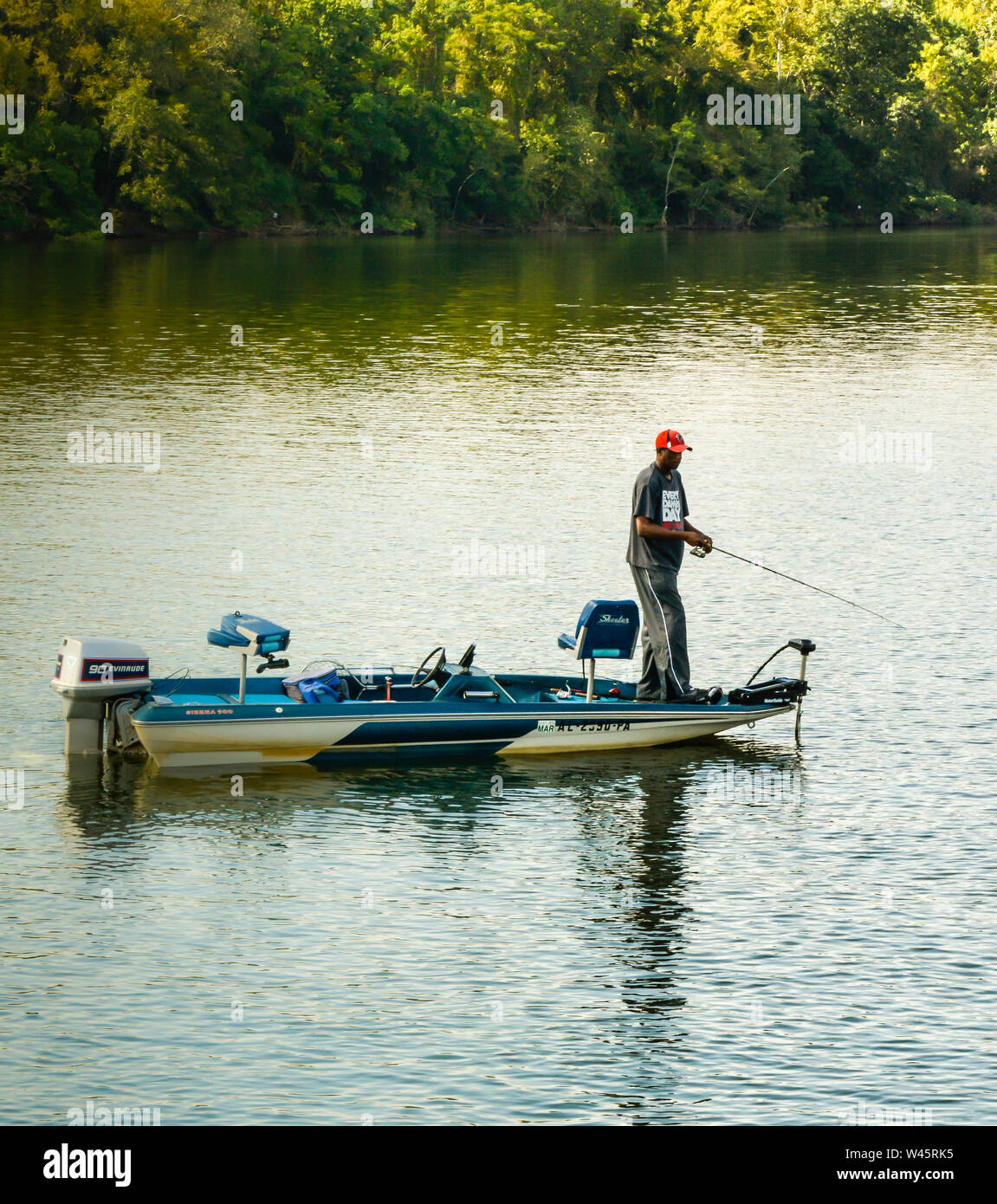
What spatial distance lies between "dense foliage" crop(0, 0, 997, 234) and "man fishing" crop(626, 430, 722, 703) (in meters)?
74.0

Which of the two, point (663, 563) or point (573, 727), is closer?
point (573, 727)

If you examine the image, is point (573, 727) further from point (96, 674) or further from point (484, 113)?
point (484, 113)

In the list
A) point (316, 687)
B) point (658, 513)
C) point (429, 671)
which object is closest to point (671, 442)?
point (658, 513)

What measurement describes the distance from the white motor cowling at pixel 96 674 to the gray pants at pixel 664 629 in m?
4.39

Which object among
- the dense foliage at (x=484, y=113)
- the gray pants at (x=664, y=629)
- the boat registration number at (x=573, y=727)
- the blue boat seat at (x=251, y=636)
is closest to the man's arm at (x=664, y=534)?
the gray pants at (x=664, y=629)

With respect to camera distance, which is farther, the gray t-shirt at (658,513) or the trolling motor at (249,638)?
the gray t-shirt at (658,513)

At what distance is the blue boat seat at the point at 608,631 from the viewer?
51.8 feet

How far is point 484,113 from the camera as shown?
114 meters

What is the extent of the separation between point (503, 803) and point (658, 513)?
295 cm

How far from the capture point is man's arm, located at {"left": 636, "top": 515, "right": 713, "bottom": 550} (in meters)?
15.8

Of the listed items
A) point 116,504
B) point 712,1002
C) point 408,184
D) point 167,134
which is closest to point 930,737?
point 712,1002

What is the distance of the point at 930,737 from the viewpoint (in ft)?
55.7

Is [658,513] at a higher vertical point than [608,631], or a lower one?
higher

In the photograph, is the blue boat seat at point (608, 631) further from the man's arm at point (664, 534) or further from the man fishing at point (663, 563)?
the man's arm at point (664, 534)
